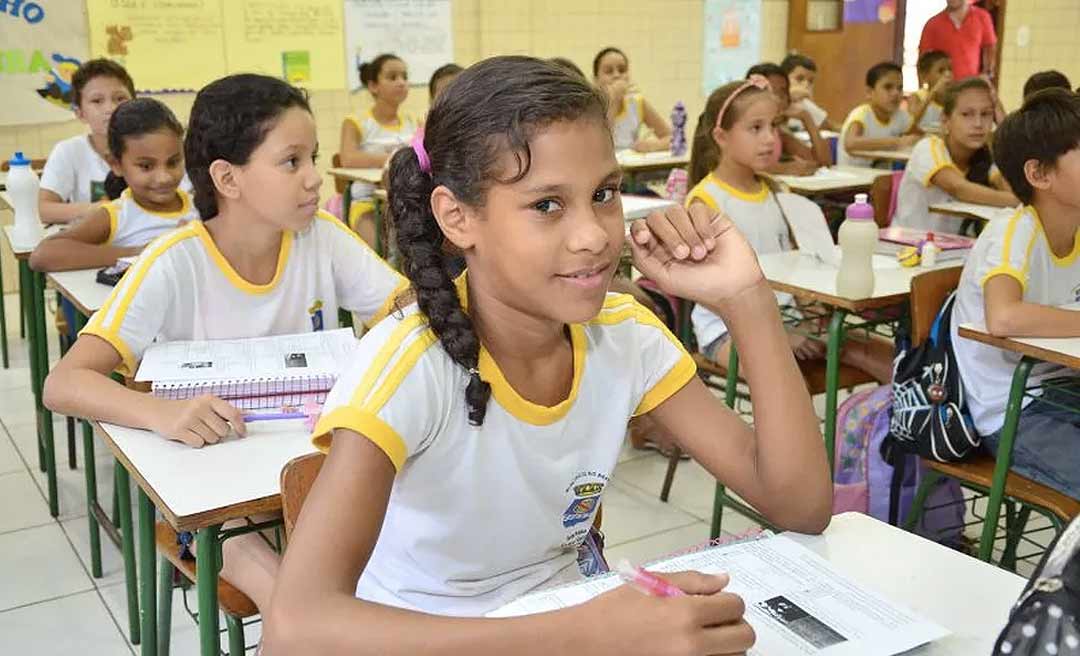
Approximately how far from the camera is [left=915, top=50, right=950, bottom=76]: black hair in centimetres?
692

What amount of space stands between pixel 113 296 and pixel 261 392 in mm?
401

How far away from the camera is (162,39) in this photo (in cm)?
595

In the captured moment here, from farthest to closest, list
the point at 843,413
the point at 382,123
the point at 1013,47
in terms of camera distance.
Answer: the point at 1013,47, the point at 382,123, the point at 843,413

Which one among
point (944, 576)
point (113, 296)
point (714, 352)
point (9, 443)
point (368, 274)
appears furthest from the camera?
point (9, 443)

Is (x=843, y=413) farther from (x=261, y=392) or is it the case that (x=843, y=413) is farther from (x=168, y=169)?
(x=168, y=169)

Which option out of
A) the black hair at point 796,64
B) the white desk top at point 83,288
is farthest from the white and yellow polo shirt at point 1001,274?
the black hair at point 796,64

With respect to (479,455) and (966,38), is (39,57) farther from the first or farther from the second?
(966,38)

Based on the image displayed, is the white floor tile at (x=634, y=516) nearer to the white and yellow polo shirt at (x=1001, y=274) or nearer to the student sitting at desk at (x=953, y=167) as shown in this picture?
the white and yellow polo shirt at (x=1001, y=274)

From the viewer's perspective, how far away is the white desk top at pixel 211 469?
4.84 ft

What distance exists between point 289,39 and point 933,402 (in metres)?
4.97

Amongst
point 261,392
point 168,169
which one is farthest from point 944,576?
point 168,169

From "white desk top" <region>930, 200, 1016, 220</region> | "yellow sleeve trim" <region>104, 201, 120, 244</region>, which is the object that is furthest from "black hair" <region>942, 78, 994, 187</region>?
"yellow sleeve trim" <region>104, 201, 120, 244</region>

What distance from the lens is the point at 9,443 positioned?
12.2ft

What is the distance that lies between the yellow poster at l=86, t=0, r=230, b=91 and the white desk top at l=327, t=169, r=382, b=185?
3.75 ft
